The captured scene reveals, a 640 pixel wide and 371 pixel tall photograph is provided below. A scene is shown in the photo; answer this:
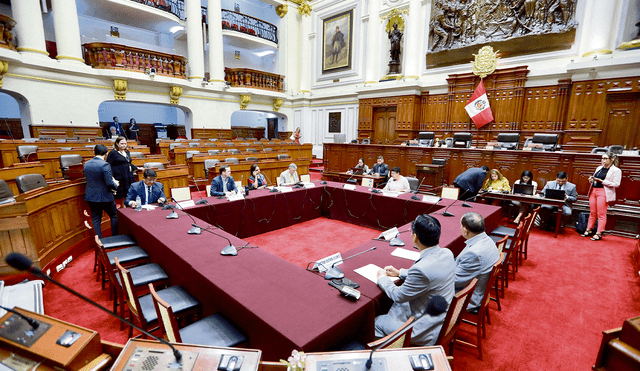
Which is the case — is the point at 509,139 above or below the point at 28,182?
above

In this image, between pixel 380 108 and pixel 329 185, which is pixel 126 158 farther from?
pixel 380 108

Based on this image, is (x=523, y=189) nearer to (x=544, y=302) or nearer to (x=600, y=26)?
(x=544, y=302)

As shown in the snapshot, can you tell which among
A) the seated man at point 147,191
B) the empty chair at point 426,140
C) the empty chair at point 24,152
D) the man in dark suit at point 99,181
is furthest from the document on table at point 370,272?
the empty chair at point 24,152

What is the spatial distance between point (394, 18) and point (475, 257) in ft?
36.2

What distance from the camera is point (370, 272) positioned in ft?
7.21

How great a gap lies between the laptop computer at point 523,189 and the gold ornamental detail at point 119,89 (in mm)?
11340

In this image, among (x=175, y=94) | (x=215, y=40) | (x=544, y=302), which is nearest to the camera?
(x=544, y=302)

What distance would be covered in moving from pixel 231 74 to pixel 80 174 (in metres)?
9.40

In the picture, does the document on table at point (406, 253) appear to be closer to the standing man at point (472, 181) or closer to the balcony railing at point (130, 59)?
the standing man at point (472, 181)

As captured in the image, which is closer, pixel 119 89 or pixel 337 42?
pixel 119 89

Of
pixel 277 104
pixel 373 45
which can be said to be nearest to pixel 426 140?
pixel 373 45

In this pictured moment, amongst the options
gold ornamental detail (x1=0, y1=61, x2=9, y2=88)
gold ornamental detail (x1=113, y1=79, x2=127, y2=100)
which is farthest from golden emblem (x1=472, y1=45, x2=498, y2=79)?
gold ornamental detail (x1=0, y1=61, x2=9, y2=88)

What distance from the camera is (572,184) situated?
16.9 ft

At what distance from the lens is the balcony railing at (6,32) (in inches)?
278
